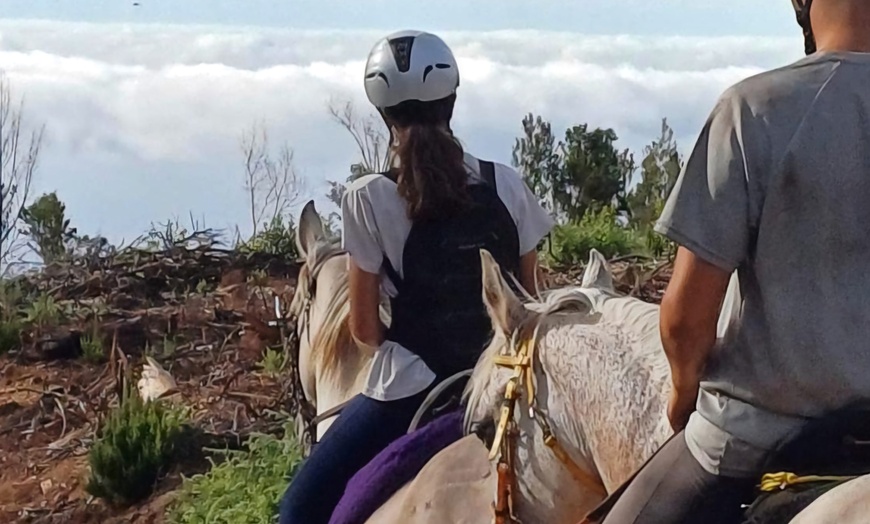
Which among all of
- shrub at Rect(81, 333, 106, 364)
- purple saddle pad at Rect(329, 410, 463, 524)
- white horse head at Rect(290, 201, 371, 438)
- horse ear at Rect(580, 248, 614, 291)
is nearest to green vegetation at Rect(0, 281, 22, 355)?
shrub at Rect(81, 333, 106, 364)

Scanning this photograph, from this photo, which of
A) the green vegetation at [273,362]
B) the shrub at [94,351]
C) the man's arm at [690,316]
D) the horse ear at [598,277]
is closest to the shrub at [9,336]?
the shrub at [94,351]

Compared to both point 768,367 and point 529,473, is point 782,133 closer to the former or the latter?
point 768,367

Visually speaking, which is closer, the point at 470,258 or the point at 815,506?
the point at 815,506

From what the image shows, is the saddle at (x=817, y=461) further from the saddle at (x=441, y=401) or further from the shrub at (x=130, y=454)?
the shrub at (x=130, y=454)

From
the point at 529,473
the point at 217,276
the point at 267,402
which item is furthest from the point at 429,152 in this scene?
the point at 217,276

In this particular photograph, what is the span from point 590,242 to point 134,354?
3877 mm

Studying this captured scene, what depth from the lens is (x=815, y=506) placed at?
1.89m

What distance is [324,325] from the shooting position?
422 cm

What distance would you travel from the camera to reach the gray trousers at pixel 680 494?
2.11 metres

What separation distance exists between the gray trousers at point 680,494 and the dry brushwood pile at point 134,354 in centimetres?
482

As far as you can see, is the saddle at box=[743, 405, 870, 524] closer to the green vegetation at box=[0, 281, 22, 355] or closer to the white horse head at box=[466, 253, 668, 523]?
the white horse head at box=[466, 253, 668, 523]

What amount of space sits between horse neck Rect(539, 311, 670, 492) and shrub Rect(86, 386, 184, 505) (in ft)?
18.6

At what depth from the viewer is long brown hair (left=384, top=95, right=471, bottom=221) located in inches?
132

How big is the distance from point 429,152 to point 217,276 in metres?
9.44
